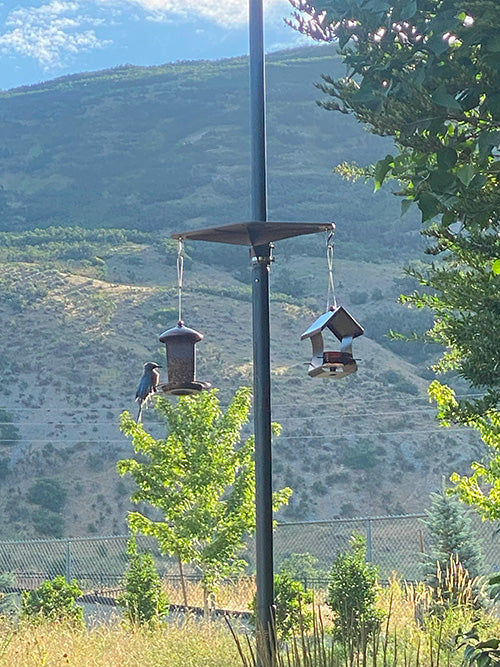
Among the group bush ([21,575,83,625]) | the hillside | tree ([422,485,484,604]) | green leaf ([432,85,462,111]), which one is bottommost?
bush ([21,575,83,625])

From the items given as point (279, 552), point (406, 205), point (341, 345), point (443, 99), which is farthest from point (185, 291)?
point (443, 99)

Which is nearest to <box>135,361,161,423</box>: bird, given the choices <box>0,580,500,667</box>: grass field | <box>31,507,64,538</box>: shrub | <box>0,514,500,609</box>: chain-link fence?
<box>0,580,500,667</box>: grass field

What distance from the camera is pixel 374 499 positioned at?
107 feet

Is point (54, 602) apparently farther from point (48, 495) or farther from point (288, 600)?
point (48, 495)

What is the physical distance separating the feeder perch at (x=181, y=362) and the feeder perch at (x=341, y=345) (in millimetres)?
788

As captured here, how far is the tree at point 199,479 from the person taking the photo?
12109 millimetres

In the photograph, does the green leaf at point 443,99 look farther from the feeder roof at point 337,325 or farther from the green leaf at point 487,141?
the feeder roof at point 337,325

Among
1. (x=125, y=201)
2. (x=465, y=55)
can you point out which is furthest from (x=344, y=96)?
(x=125, y=201)

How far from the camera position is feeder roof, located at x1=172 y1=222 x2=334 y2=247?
508 centimetres

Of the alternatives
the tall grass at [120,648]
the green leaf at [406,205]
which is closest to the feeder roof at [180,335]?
the tall grass at [120,648]

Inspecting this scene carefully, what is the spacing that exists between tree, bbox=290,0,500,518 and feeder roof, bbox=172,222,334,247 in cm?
76

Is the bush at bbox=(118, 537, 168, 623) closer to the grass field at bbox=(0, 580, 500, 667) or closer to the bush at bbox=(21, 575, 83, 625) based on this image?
the bush at bbox=(21, 575, 83, 625)

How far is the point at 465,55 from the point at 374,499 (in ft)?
98.6

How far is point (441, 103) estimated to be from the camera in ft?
9.93
